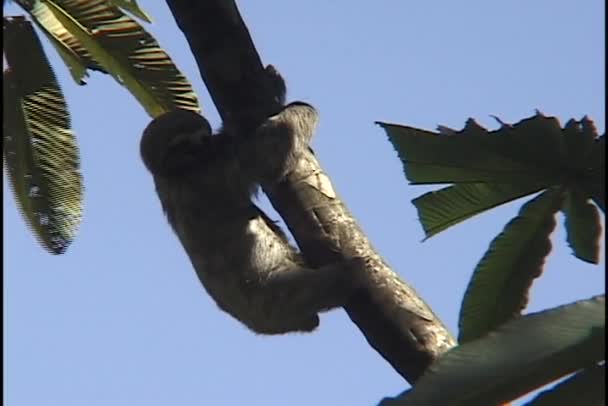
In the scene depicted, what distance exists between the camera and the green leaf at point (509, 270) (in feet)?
12.8

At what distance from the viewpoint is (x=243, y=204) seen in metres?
6.63

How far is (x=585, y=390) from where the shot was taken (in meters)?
2.61

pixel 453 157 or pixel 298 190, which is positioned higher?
pixel 298 190

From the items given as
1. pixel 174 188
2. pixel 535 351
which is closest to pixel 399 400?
pixel 535 351

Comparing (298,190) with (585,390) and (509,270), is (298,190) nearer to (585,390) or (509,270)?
(509,270)

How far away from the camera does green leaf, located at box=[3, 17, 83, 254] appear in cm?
618

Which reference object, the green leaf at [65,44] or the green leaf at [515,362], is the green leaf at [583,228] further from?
the green leaf at [65,44]

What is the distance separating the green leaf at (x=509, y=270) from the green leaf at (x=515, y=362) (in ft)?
3.87

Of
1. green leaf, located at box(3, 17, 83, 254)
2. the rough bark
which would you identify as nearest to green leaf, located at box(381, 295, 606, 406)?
the rough bark

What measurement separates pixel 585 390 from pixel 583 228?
4.50 feet

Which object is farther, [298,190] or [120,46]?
[120,46]

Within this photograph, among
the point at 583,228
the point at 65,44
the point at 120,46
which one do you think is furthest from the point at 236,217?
the point at 583,228

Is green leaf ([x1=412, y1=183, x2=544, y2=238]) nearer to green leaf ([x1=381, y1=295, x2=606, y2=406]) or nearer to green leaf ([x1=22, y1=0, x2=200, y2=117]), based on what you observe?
green leaf ([x1=381, y1=295, x2=606, y2=406])

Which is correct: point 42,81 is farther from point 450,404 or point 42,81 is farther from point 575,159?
point 450,404
